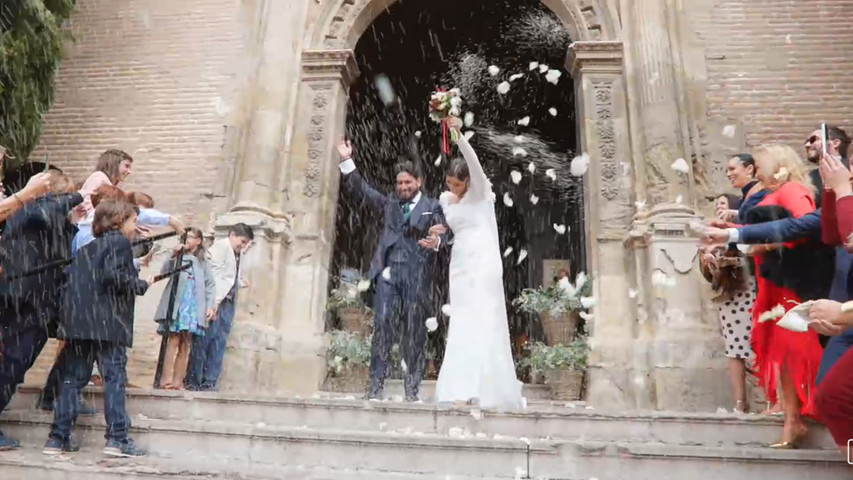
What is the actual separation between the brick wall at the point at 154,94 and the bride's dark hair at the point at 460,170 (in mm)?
4885

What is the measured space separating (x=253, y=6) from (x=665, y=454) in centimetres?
868

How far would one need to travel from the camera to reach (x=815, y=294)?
3.63 m

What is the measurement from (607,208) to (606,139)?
3.08ft

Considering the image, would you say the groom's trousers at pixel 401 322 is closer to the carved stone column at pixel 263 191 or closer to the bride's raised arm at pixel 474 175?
the bride's raised arm at pixel 474 175

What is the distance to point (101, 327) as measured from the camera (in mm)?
3904

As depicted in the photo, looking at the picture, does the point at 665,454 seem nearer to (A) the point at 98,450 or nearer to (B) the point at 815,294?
(B) the point at 815,294

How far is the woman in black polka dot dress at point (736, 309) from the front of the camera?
505 centimetres

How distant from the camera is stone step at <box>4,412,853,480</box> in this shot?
3.45m

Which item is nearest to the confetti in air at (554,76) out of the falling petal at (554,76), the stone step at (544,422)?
the falling petal at (554,76)

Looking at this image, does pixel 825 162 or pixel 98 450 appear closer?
pixel 825 162

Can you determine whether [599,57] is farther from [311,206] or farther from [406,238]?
[406,238]

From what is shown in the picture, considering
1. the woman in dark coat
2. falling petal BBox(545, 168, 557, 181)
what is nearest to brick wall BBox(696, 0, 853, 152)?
falling petal BBox(545, 168, 557, 181)

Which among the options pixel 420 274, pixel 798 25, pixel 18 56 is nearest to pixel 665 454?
pixel 420 274

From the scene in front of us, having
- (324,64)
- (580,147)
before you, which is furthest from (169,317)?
(580,147)
